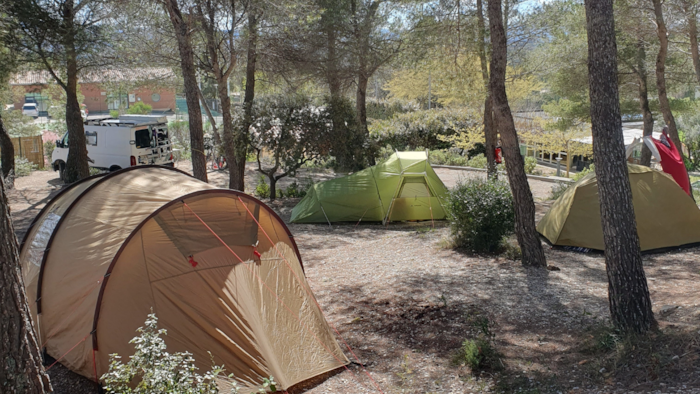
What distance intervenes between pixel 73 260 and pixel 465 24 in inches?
419

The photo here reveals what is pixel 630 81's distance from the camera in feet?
53.4

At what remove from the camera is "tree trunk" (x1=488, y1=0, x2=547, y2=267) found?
787cm

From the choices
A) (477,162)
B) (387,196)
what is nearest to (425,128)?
(477,162)

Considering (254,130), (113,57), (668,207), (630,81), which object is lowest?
(668,207)

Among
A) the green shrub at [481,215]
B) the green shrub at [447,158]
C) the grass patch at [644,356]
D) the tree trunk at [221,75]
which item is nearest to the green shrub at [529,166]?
the green shrub at [447,158]

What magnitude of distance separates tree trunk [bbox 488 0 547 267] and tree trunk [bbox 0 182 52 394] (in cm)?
641

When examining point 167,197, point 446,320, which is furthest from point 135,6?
point 446,320

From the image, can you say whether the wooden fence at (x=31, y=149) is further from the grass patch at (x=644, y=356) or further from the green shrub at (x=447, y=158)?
the grass patch at (x=644, y=356)

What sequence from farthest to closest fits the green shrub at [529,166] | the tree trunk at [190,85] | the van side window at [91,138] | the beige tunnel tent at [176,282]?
the green shrub at [529,166]
the van side window at [91,138]
the tree trunk at [190,85]
the beige tunnel tent at [176,282]

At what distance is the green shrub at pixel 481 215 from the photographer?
8820 millimetres

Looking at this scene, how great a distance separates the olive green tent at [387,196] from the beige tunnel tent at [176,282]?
663 centimetres

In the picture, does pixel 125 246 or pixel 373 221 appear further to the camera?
pixel 373 221

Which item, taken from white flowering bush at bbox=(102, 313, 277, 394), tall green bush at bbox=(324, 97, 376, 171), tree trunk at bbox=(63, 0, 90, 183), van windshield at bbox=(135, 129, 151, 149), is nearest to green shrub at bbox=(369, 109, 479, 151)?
tall green bush at bbox=(324, 97, 376, 171)

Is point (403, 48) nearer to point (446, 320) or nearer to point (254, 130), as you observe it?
point (254, 130)
